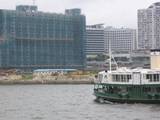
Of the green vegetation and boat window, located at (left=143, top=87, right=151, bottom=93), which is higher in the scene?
boat window, located at (left=143, top=87, right=151, bottom=93)

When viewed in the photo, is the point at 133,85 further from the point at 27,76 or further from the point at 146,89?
the point at 27,76

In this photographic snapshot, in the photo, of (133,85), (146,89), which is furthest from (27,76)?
(146,89)

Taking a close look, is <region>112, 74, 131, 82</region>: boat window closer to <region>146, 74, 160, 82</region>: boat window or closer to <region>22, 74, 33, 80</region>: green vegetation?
<region>146, 74, 160, 82</region>: boat window

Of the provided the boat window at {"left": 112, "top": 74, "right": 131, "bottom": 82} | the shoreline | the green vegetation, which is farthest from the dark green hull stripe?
the green vegetation

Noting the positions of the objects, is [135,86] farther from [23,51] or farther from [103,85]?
[23,51]

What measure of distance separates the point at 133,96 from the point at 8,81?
109m

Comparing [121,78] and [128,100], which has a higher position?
[121,78]

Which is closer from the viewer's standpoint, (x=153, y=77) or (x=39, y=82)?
(x=153, y=77)

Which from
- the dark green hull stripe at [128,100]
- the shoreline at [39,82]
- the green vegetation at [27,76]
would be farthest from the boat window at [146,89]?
the green vegetation at [27,76]

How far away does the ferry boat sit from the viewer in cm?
6694

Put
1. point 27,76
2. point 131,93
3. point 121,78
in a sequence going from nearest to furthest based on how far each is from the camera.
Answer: point 131,93
point 121,78
point 27,76

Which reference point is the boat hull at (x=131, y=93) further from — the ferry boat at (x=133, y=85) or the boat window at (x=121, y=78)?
the boat window at (x=121, y=78)

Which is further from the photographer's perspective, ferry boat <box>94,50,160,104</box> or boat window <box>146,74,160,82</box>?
boat window <box>146,74,160,82</box>

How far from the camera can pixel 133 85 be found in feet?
225
